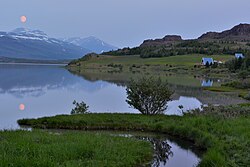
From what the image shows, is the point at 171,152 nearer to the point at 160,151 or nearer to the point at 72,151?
the point at 160,151

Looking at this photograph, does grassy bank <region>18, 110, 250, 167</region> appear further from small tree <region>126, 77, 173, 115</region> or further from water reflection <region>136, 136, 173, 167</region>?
small tree <region>126, 77, 173, 115</region>

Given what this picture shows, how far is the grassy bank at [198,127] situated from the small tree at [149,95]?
86.3 inches

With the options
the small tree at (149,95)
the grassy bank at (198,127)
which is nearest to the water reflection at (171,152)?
the grassy bank at (198,127)

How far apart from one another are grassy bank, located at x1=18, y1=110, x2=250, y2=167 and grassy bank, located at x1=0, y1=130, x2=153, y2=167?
2799mm

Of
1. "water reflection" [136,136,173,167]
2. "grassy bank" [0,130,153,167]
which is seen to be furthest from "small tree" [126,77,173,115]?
"grassy bank" [0,130,153,167]

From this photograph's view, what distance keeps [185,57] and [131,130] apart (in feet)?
535

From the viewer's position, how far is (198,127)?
723 inches

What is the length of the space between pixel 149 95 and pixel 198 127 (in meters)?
7.10

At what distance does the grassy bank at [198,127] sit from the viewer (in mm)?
12730

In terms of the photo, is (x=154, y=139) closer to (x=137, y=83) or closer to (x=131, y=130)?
(x=131, y=130)

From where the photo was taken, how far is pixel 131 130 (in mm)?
21078

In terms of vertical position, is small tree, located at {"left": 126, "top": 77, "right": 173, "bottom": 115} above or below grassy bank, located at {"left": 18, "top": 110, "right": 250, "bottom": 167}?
above

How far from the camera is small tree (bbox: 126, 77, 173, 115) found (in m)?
25.0

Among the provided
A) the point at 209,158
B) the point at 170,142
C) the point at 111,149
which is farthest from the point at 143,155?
the point at 170,142
